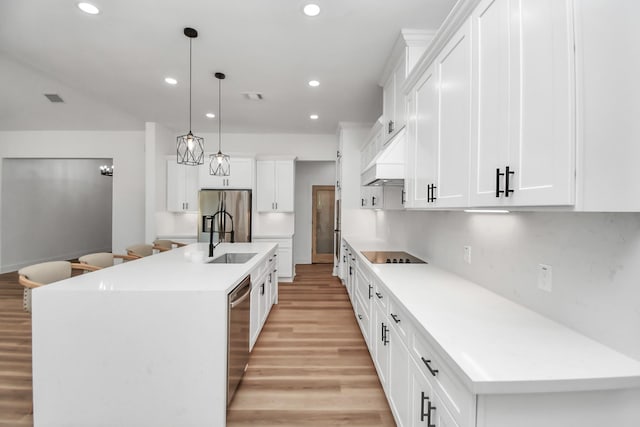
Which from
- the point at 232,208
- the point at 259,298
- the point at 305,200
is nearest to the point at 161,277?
the point at 259,298

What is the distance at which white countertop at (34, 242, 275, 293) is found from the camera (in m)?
1.77

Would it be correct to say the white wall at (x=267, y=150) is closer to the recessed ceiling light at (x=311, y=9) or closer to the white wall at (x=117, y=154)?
the white wall at (x=117, y=154)

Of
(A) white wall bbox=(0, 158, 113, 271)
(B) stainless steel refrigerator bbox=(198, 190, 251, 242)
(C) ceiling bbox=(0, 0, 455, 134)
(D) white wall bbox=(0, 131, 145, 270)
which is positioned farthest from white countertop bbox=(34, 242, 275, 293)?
(A) white wall bbox=(0, 158, 113, 271)

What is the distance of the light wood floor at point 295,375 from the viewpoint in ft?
6.43

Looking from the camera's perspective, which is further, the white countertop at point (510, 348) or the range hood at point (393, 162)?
the range hood at point (393, 162)

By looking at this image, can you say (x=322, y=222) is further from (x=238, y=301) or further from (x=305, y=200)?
(x=238, y=301)

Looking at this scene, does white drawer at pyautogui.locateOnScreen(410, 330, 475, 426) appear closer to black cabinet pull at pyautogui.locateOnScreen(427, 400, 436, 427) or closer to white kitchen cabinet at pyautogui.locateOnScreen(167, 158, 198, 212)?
black cabinet pull at pyautogui.locateOnScreen(427, 400, 436, 427)

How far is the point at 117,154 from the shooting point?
580 centimetres

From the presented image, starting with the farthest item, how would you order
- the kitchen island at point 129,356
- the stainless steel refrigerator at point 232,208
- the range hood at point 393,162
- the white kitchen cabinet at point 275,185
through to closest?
the white kitchen cabinet at point 275,185 → the stainless steel refrigerator at point 232,208 → the range hood at point 393,162 → the kitchen island at point 129,356

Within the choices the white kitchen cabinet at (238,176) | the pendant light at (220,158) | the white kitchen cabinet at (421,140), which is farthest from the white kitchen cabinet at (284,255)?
the white kitchen cabinet at (421,140)

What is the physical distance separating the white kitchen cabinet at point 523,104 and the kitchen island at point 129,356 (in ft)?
5.14

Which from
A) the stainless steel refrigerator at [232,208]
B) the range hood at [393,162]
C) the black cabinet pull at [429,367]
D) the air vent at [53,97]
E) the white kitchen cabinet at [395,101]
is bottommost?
the black cabinet pull at [429,367]

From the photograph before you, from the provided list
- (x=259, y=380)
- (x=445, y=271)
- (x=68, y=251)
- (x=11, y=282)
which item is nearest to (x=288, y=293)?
(x=259, y=380)

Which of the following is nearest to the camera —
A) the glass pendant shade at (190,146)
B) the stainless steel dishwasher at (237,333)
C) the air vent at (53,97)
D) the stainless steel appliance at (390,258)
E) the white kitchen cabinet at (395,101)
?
the stainless steel dishwasher at (237,333)
